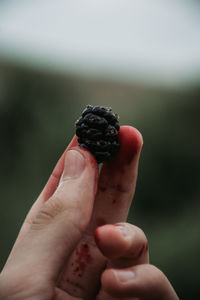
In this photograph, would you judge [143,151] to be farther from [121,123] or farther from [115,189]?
[115,189]

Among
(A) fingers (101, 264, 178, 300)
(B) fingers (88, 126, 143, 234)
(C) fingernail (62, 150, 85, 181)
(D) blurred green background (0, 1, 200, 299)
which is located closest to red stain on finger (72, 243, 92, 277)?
(B) fingers (88, 126, 143, 234)

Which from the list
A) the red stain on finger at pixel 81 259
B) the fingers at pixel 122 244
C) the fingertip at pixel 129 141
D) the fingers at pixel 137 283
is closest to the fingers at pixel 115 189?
the fingertip at pixel 129 141

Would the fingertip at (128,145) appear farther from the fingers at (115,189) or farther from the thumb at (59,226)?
the thumb at (59,226)

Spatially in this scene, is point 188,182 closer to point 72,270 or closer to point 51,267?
point 72,270

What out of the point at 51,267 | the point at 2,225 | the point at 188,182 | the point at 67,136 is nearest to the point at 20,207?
the point at 2,225

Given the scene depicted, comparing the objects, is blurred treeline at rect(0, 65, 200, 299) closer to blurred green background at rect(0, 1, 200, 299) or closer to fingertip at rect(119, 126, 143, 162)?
blurred green background at rect(0, 1, 200, 299)

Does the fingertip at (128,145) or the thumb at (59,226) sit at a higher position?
the fingertip at (128,145)
